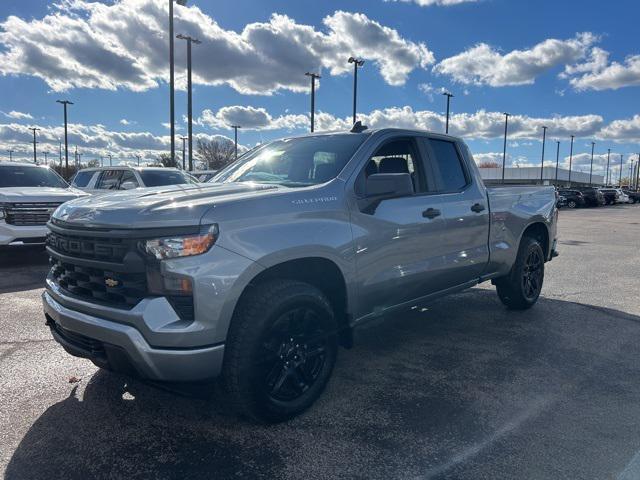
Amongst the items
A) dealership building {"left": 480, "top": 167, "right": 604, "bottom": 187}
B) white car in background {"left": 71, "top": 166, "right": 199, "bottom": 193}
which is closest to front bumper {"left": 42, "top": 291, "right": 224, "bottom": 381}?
white car in background {"left": 71, "top": 166, "right": 199, "bottom": 193}

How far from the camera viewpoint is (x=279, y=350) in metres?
3.11

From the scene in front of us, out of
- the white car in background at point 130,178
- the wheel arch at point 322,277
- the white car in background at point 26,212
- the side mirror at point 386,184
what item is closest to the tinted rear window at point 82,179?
the white car in background at point 130,178

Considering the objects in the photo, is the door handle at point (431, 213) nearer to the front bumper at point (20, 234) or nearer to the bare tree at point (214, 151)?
the front bumper at point (20, 234)

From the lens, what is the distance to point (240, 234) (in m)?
2.85

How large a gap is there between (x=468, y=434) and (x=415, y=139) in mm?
2486

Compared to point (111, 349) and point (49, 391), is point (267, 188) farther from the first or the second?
point (49, 391)

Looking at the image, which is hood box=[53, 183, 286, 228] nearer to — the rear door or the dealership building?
the rear door

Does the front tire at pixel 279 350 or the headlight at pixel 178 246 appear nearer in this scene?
the headlight at pixel 178 246

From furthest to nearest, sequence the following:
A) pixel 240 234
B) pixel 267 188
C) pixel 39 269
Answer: pixel 39 269
pixel 267 188
pixel 240 234

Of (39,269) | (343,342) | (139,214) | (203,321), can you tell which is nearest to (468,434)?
(343,342)

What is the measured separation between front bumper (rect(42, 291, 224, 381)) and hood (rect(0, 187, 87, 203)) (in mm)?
5764

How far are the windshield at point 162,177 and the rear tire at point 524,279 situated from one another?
6.73 m

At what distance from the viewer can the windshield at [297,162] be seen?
3.78m

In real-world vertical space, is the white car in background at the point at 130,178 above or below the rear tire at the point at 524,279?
above
